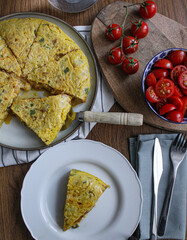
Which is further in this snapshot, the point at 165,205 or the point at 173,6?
the point at 173,6

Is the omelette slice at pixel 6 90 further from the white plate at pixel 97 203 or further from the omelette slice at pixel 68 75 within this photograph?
the white plate at pixel 97 203

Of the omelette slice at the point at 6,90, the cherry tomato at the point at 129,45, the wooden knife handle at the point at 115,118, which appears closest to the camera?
the wooden knife handle at the point at 115,118

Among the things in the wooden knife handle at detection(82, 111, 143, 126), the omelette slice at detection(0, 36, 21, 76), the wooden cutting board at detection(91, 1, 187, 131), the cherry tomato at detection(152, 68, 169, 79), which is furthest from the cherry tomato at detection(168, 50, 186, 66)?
the omelette slice at detection(0, 36, 21, 76)

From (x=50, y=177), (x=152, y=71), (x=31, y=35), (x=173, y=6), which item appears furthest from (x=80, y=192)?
(x=173, y=6)

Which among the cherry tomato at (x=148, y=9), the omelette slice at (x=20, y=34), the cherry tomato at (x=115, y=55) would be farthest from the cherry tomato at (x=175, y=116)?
the omelette slice at (x=20, y=34)

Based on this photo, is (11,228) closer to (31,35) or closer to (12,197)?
(12,197)

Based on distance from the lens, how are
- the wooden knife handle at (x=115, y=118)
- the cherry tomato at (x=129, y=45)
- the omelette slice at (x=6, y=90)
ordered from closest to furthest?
the wooden knife handle at (x=115, y=118)
the omelette slice at (x=6, y=90)
the cherry tomato at (x=129, y=45)

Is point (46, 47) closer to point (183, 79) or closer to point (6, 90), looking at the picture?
point (6, 90)

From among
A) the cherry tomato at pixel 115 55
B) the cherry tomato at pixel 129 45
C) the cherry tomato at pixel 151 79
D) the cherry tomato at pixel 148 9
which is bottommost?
the cherry tomato at pixel 151 79
